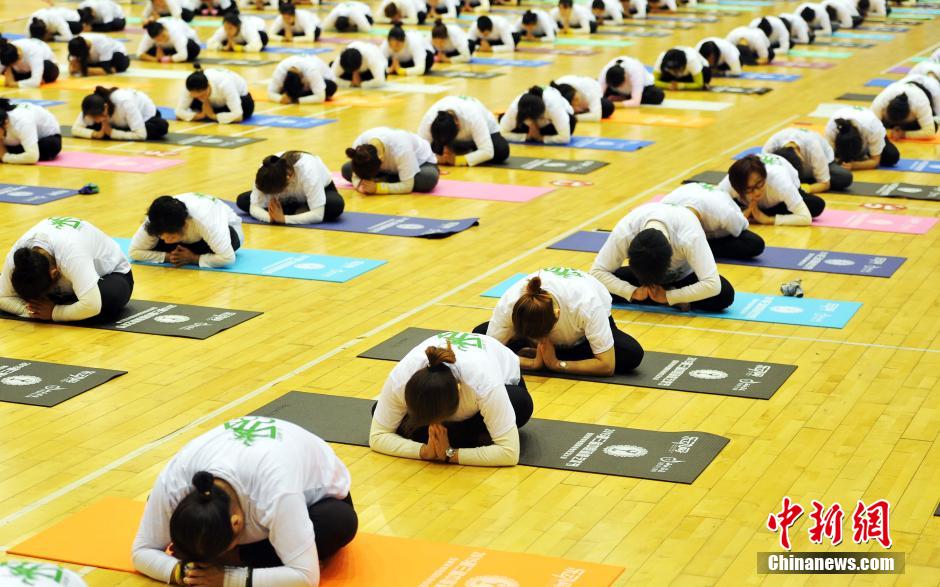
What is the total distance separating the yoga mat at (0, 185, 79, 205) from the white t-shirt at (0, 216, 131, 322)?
3.44 m

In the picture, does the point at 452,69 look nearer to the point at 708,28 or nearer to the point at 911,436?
the point at 708,28

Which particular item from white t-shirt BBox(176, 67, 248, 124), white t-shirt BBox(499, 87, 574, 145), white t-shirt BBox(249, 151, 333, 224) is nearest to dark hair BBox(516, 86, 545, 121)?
white t-shirt BBox(499, 87, 574, 145)

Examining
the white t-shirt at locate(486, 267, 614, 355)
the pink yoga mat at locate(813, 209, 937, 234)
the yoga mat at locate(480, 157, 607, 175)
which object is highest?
the white t-shirt at locate(486, 267, 614, 355)

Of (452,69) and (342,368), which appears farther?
(452,69)

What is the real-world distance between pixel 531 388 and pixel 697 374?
3.07 feet

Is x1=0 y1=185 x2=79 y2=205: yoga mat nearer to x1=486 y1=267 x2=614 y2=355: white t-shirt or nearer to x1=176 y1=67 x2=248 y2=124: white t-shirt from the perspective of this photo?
x1=176 y1=67 x2=248 y2=124: white t-shirt

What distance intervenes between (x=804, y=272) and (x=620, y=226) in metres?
2.12

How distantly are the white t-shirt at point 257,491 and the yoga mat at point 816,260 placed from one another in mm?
5718

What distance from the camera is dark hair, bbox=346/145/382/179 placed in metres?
11.7

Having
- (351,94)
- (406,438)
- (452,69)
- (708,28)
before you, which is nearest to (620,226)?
(406,438)

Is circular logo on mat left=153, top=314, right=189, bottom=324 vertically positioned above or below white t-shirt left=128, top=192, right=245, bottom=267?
below

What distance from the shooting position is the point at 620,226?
Result: 8.48 meters

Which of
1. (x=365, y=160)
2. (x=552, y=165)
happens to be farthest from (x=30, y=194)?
(x=552, y=165)

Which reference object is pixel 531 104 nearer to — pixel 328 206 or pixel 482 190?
pixel 482 190
